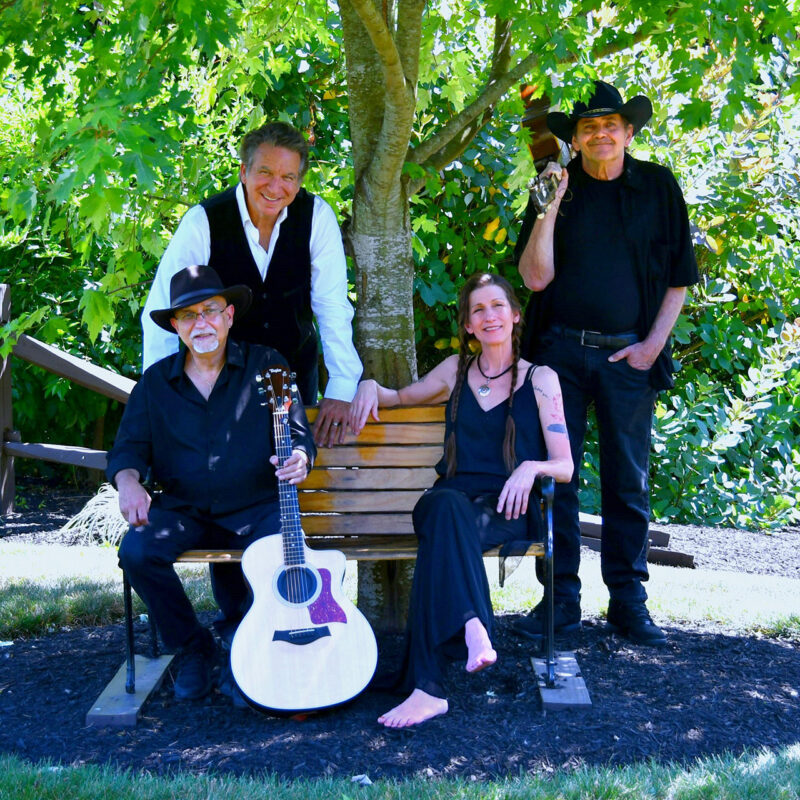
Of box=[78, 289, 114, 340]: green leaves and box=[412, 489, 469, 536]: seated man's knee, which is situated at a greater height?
box=[78, 289, 114, 340]: green leaves

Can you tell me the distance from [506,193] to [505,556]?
3992mm

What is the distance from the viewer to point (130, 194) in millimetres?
4133

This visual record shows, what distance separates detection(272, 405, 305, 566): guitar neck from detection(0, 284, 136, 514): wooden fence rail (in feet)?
9.76

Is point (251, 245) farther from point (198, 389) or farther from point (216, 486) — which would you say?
point (216, 486)

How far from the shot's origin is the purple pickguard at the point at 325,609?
351cm

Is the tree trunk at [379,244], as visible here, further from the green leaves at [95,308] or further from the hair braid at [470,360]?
the green leaves at [95,308]

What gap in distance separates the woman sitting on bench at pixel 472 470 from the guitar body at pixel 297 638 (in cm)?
20

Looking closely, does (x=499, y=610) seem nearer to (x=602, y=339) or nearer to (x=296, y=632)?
(x=602, y=339)

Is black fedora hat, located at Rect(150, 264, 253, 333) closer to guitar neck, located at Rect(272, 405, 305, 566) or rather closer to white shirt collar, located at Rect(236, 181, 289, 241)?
white shirt collar, located at Rect(236, 181, 289, 241)

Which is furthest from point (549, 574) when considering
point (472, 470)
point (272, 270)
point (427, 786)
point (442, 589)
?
point (272, 270)

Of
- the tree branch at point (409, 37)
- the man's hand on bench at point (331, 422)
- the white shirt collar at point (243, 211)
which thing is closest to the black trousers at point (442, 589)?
the man's hand on bench at point (331, 422)

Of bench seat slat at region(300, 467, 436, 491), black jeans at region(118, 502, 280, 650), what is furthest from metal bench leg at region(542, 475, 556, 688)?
black jeans at region(118, 502, 280, 650)

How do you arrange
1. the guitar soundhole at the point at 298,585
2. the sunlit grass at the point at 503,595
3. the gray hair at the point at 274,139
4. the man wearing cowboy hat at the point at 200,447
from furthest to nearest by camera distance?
the sunlit grass at the point at 503,595, the gray hair at the point at 274,139, the man wearing cowboy hat at the point at 200,447, the guitar soundhole at the point at 298,585

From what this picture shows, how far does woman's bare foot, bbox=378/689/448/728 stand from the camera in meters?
3.39
